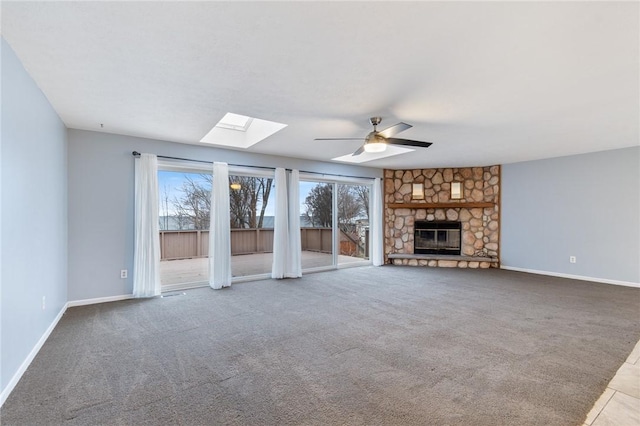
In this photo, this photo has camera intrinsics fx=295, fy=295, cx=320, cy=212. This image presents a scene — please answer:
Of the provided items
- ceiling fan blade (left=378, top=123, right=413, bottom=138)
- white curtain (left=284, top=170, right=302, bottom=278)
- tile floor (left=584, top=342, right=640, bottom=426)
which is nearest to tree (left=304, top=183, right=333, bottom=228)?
white curtain (left=284, top=170, right=302, bottom=278)

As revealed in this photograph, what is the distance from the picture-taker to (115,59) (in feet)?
7.46

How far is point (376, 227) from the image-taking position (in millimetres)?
7332

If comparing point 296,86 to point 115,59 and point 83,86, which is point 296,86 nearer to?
point 115,59

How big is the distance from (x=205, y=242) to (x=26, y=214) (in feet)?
9.74

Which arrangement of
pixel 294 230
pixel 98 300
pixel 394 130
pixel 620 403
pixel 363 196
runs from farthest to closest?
pixel 363 196 < pixel 294 230 < pixel 98 300 < pixel 394 130 < pixel 620 403

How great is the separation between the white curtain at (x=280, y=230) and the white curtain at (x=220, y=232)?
94 centimetres

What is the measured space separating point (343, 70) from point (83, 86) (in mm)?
2434

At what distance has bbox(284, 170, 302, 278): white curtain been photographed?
19.2ft

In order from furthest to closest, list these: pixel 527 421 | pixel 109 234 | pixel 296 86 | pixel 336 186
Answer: pixel 336 186 < pixel 109 234 < pixel 296 86 < pixel 527 421

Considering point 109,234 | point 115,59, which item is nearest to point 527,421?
point 115,59

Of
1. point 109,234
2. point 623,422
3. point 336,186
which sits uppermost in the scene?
point 336,186

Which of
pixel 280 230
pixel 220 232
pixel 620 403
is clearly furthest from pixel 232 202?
pixel 620 403

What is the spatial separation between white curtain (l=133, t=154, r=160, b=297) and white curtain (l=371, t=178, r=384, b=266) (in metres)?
4.75

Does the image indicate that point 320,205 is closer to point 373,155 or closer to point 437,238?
point 373,155
